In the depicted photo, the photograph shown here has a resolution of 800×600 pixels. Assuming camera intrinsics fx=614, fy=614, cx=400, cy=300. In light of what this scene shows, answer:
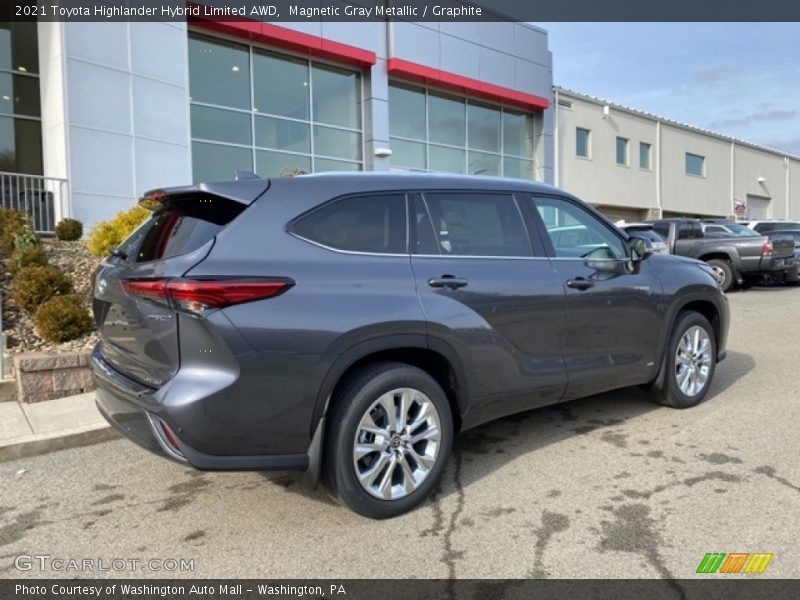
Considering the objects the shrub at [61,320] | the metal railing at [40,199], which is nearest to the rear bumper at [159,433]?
the shrub at [61,320]

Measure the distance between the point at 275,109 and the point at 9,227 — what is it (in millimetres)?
8408

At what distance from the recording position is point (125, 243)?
3.62m

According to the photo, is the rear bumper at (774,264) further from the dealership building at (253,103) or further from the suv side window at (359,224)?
the suv side window at (359,224)

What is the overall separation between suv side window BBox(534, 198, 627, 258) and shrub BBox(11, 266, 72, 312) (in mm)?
5331

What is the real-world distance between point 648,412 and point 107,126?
1144 centimetres

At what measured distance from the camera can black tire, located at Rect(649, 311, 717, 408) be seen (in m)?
4.78

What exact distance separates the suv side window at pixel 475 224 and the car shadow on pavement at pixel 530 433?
1.37 metres

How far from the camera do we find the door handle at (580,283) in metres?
4.04

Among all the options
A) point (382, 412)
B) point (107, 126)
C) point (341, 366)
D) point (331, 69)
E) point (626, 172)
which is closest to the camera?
point (341, 366)

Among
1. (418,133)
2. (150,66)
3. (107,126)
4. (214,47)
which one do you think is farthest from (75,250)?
(418,133)

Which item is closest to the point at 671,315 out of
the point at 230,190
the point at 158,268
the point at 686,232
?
the point at 230,190

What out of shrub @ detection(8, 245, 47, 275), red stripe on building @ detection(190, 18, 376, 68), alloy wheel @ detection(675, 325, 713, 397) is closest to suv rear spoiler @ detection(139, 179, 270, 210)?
alloy wheel @ detection(675, 325, 713, 397)

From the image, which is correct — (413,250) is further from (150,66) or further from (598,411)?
(150,66)

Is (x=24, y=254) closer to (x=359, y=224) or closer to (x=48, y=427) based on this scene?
(x=48, y=427)
